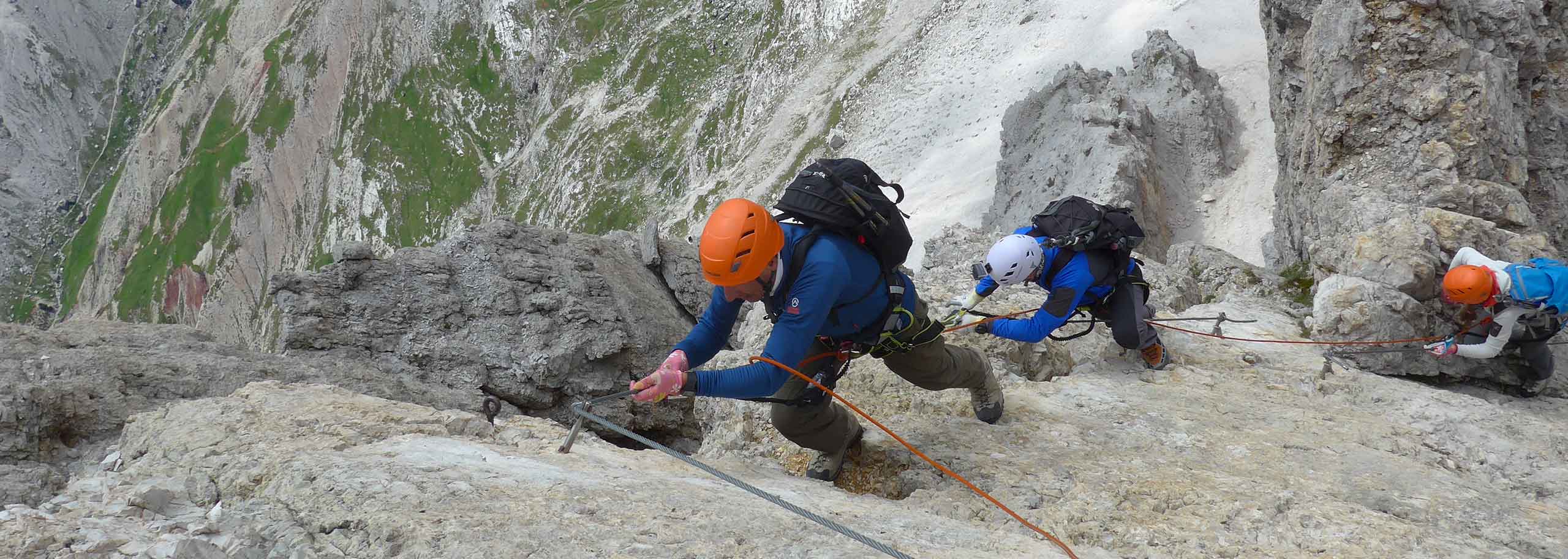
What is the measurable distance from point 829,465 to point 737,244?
120 inches

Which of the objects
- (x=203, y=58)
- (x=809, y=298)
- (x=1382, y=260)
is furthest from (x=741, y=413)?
(x=203, y=58)

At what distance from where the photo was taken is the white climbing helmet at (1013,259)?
8445 mm

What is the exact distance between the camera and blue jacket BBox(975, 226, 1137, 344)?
845 cm

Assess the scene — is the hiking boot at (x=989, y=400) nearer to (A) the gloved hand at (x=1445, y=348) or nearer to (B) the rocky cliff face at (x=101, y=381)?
(A) the gloved hand at (x=1445, y=348)

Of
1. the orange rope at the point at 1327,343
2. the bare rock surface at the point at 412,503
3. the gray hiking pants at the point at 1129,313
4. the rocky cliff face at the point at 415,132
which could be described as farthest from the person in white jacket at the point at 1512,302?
the rocky cliff face at the point at 415,132

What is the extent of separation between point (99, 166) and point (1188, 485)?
19097cm

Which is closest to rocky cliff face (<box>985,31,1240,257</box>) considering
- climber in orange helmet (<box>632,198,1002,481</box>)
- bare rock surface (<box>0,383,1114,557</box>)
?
climber in orange helmet (<box>632,198,1002,481</box>)

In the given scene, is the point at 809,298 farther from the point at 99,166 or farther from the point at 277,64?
the point at 99,166

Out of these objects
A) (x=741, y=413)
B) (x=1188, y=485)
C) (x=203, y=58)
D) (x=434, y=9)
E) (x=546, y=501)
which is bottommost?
(x=1188, y=485)

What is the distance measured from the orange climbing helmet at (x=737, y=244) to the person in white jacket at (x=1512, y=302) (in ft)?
30.8

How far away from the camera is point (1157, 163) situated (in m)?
28.2

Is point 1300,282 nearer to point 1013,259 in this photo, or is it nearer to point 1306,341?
point 1306,341

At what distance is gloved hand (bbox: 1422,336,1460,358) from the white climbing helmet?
5.91 meters

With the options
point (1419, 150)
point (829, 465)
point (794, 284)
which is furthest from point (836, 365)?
point (1419, 150)
